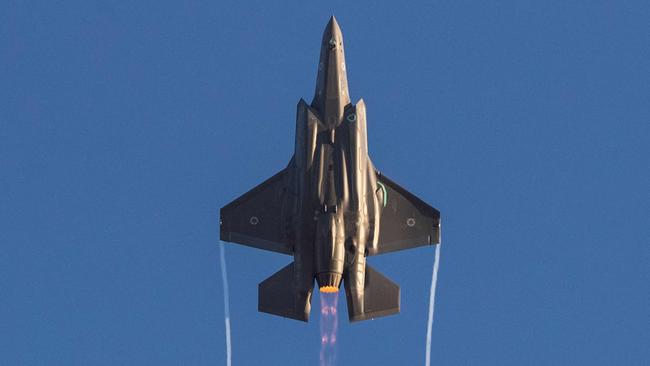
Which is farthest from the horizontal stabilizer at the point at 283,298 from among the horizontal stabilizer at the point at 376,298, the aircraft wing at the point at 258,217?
the horizontal stabilizer at the point at 376,298

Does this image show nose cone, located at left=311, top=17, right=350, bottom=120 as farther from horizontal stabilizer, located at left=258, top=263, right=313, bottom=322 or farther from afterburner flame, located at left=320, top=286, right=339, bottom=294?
afterburner flame, located at left=320, top=286, right=339, bottom=294

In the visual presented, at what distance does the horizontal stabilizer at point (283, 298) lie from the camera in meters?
39.1

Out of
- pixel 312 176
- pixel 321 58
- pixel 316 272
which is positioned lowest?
pixel 316 272

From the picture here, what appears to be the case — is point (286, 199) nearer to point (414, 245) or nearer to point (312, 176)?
point (312, 176)

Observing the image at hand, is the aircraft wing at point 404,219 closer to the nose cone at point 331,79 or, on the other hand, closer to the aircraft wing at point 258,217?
the nose cone at point 331,79

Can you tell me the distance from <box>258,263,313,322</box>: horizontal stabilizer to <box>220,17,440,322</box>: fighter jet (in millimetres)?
29

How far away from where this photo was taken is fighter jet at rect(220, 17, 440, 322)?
3822 cm

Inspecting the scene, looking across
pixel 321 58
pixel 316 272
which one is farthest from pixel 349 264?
pixel 321 58

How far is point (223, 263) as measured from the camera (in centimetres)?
4091

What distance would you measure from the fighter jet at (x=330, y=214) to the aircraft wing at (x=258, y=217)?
1.2 inches

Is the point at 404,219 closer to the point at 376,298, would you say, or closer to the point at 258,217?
the point at 376,298

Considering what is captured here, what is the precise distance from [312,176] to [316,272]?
8.90 ft

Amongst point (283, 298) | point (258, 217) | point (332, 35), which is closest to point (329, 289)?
point (283, 298)

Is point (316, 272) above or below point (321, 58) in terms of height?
below
